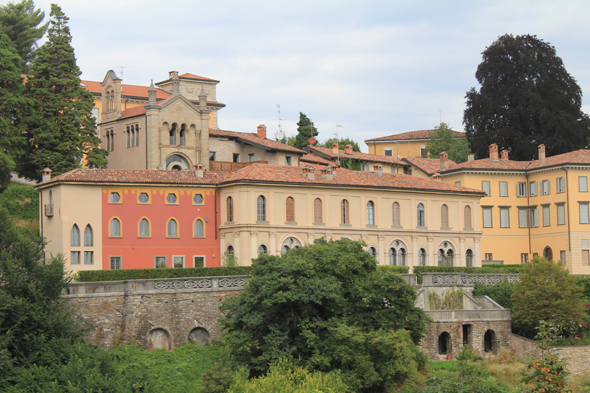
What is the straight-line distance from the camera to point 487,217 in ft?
221

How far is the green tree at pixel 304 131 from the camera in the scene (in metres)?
85.5

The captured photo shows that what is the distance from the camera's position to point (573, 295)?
47.0 m

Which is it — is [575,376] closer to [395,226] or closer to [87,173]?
[395,226]

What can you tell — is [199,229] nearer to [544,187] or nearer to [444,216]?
[444,216]

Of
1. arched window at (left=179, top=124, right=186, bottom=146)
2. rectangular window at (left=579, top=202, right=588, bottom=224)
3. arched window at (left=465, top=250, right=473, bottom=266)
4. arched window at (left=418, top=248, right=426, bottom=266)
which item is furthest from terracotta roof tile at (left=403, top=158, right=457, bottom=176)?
arched window at (left=179, top=124, right=186, bottom=146)

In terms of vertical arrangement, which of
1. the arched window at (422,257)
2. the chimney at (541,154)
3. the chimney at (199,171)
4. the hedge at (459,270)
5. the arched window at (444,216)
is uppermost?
the chimney at (541,154)

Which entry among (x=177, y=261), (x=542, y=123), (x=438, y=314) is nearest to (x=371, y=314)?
(x=438, y=314)

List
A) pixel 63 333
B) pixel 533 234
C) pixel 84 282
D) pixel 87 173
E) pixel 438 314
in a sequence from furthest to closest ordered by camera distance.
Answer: pixel 533 234 → pixel 87 173 → pixel 438 314 → pixel 84 282 → pixel 63 333

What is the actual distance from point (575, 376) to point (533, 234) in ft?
84.8

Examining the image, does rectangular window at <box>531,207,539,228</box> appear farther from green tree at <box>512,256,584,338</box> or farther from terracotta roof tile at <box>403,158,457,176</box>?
green tree at <box>512,256,584,338</box>

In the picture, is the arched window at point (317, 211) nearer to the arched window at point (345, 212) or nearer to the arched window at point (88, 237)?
the arched window at point (345, 212)

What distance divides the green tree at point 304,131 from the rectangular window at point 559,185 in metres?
26.7

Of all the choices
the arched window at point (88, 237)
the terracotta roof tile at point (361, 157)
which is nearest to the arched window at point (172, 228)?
the arched window at point (88, 237)

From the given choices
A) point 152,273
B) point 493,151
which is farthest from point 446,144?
point 152,273
